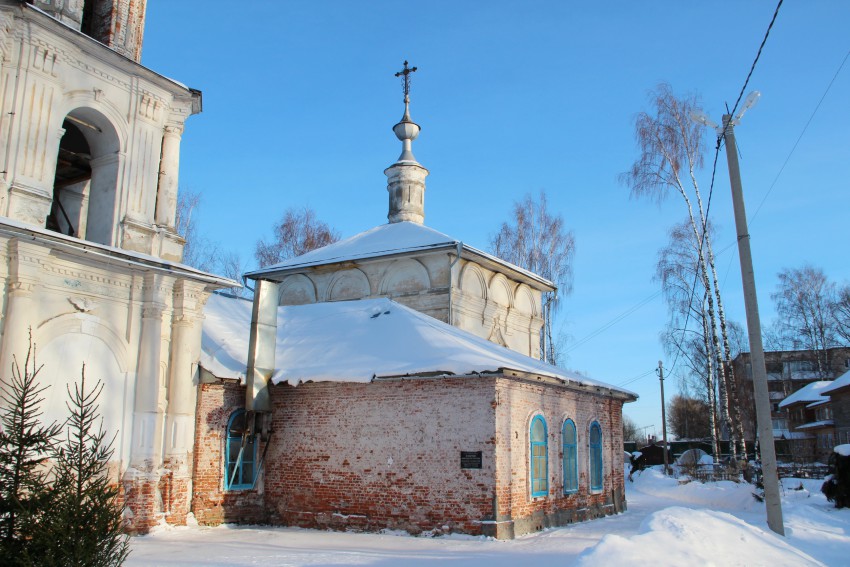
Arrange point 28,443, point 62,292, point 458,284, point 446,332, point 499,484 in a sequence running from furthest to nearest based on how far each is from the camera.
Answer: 1. point 458,284
2. point 446,332
3. point 499,484
4. point 62,292
5. point 28,443

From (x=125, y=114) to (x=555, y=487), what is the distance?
9500 mm

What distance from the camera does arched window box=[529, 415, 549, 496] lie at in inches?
489

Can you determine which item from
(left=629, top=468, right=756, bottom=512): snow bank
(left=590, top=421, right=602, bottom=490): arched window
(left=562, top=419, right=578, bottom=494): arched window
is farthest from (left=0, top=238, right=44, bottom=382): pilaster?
(left=629, top=468, right=756, bottom=512): snow bank

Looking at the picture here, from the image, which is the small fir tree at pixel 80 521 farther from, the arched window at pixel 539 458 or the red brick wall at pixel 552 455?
the arched window at pixel 539 458

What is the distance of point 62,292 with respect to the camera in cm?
1026

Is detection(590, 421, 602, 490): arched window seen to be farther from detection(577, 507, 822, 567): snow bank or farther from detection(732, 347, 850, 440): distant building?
detection(732, 347, 850, 440): distant building

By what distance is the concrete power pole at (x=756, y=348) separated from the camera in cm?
999

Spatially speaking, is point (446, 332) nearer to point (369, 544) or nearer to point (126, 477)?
point (369, 544)

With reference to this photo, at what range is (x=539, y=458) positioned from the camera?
12719mm

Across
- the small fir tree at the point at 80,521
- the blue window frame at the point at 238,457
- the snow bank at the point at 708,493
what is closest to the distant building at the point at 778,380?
the snow bank at the point at 708,493

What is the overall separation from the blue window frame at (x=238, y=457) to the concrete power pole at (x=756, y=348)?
26.3 feet

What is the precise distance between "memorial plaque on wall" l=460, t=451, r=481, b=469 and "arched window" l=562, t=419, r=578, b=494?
2.86 metres

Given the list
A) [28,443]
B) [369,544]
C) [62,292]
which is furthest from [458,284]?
[28,443]

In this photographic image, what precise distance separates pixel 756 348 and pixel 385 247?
10.1m
